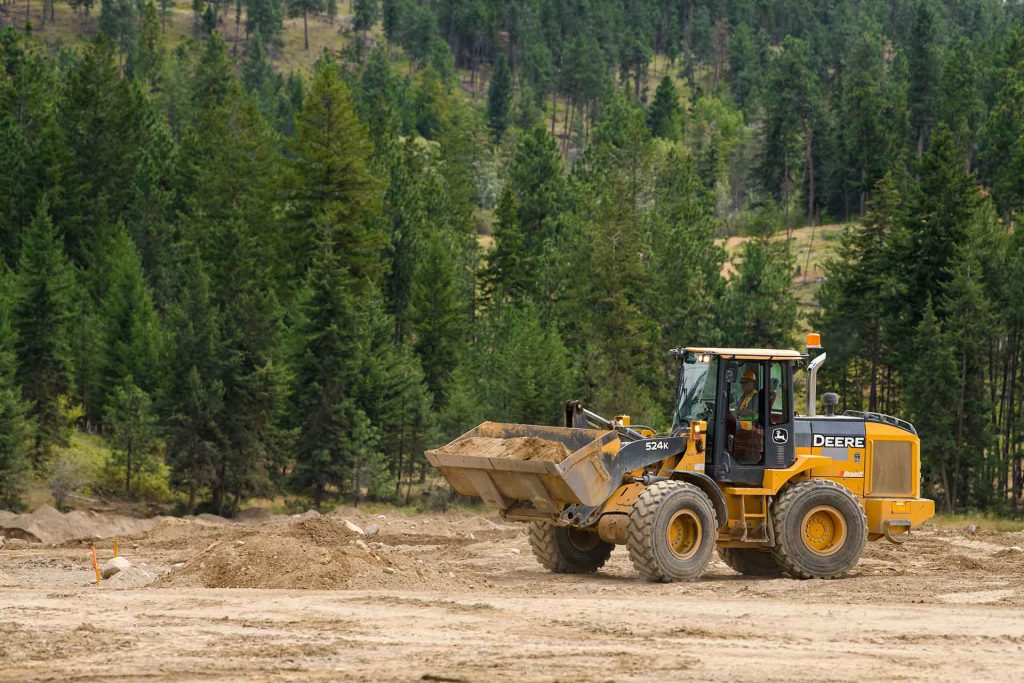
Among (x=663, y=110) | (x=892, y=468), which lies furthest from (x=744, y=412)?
(x=663, y=110)

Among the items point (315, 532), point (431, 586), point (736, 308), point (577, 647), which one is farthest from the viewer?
point (736, 308)

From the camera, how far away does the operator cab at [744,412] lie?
18984mm

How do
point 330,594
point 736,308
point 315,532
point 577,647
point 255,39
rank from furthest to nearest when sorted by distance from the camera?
point 255,39, point 736,308, point 315,532, point 330,594, point 577,647

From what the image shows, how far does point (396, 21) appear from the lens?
182 meters

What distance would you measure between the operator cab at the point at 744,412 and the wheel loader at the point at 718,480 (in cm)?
1

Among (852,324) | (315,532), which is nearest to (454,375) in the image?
(852,324)

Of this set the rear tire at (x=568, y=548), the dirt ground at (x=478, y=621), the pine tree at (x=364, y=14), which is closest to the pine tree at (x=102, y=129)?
the dirt ground at (x=478, y=621)

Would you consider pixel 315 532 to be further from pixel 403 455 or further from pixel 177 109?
pixel 177 109

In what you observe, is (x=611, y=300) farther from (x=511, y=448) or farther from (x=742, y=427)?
(x=511, y=448)

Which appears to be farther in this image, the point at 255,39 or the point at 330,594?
the point at 255,39

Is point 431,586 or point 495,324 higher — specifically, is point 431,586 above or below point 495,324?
below

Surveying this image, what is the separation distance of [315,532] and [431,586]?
406 cm

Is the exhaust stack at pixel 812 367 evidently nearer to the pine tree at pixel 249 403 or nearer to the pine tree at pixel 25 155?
the pine tree at pixel 249 403

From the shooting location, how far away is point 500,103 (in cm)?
14738
